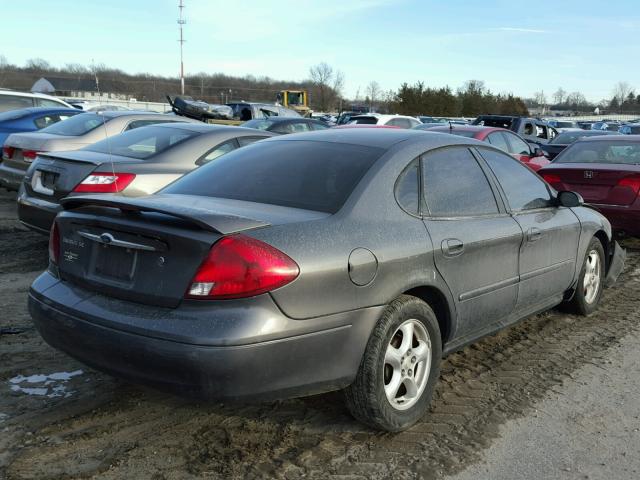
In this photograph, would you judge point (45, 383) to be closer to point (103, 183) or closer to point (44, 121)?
point (103, 183)

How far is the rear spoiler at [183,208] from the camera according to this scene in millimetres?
2775

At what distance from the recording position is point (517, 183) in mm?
4504

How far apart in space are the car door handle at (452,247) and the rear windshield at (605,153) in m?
5.57

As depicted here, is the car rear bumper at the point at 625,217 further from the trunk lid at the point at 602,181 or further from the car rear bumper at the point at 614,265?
the car rear bumper at the point at 614,265

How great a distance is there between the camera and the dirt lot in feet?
9.43

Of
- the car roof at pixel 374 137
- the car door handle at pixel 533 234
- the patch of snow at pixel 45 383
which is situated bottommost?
the patch of snow at pixel 45 383

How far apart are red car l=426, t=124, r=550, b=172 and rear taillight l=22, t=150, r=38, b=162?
256 inches

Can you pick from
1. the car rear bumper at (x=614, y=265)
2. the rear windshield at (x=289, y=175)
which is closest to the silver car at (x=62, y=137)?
the rear windshield at (x=289, y=175)

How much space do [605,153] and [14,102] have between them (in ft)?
40.3

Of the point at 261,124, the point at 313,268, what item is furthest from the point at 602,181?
the point at 261,124

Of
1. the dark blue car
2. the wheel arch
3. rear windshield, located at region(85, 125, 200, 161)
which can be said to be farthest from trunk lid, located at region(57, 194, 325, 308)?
the dark blue car

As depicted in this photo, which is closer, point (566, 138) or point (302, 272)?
point (302, 272)

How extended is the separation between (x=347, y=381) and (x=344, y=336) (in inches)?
9.0

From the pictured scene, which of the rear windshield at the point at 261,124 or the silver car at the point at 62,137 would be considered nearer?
the silver car at the point at 62,137
